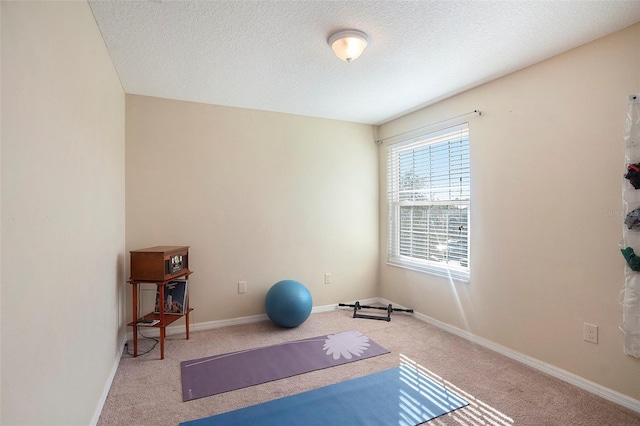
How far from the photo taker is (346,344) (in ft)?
9.93

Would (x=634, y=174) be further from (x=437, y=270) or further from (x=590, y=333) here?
(x=437, y=270)

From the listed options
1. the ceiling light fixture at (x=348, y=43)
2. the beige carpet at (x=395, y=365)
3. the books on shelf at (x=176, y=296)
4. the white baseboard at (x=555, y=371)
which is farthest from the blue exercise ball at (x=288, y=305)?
the ceiling light fixture at (x=348, y=43)

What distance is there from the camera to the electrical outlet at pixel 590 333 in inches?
87.2

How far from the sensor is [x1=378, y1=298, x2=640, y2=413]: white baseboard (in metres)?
2.07

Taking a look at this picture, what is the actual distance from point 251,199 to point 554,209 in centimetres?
281

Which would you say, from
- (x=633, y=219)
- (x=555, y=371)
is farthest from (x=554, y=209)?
(x=555, y=371)

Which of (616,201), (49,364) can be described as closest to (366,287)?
(616,201)

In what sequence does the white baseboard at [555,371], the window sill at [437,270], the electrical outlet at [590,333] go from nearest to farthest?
the white baseboard at [555,371], the electrical outlet at [590,333], the window sill at [437,270]

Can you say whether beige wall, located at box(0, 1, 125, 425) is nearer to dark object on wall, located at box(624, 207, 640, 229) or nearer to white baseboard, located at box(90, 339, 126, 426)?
white baseboard, located at box(90, 339, 126, 426)

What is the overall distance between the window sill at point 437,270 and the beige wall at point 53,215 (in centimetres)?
301

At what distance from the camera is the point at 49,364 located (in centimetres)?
124

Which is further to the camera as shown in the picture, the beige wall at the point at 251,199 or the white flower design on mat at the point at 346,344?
the beige wall at the point at 251,199

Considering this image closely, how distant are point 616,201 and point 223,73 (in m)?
2.99

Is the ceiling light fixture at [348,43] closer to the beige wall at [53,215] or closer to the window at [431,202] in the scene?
the beige wall at [53,215]
